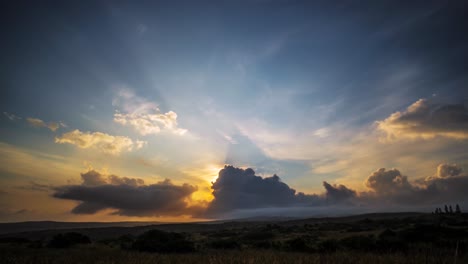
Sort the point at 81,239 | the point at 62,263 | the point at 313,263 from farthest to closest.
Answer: the point at 81,239 < the point at 62,263 < the point at 313,263

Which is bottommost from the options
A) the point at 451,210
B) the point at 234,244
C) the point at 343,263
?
the point at 451,210

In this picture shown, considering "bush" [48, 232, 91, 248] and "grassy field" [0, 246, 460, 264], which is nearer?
"grassy field" [0, 246, 460, 264]

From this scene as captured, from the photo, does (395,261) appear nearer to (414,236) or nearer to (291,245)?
(291,245)

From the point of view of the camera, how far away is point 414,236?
2388cm

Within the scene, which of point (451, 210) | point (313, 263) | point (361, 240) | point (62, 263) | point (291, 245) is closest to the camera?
point (313, 263)

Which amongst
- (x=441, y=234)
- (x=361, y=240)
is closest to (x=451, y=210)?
(x=441, y=234)

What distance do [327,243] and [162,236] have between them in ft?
58.7

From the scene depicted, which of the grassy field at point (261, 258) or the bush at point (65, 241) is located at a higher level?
the grassy field at point (261, 258)

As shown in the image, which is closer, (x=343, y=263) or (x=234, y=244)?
(x=343, y=263)

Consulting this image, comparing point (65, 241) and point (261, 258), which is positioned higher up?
point (261, 258)

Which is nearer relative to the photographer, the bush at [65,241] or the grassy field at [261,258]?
the grassy field at [261,258]

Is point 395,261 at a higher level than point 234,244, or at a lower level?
higher

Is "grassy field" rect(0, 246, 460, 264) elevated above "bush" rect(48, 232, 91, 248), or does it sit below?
above

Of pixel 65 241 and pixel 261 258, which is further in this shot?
pixel 65 241
